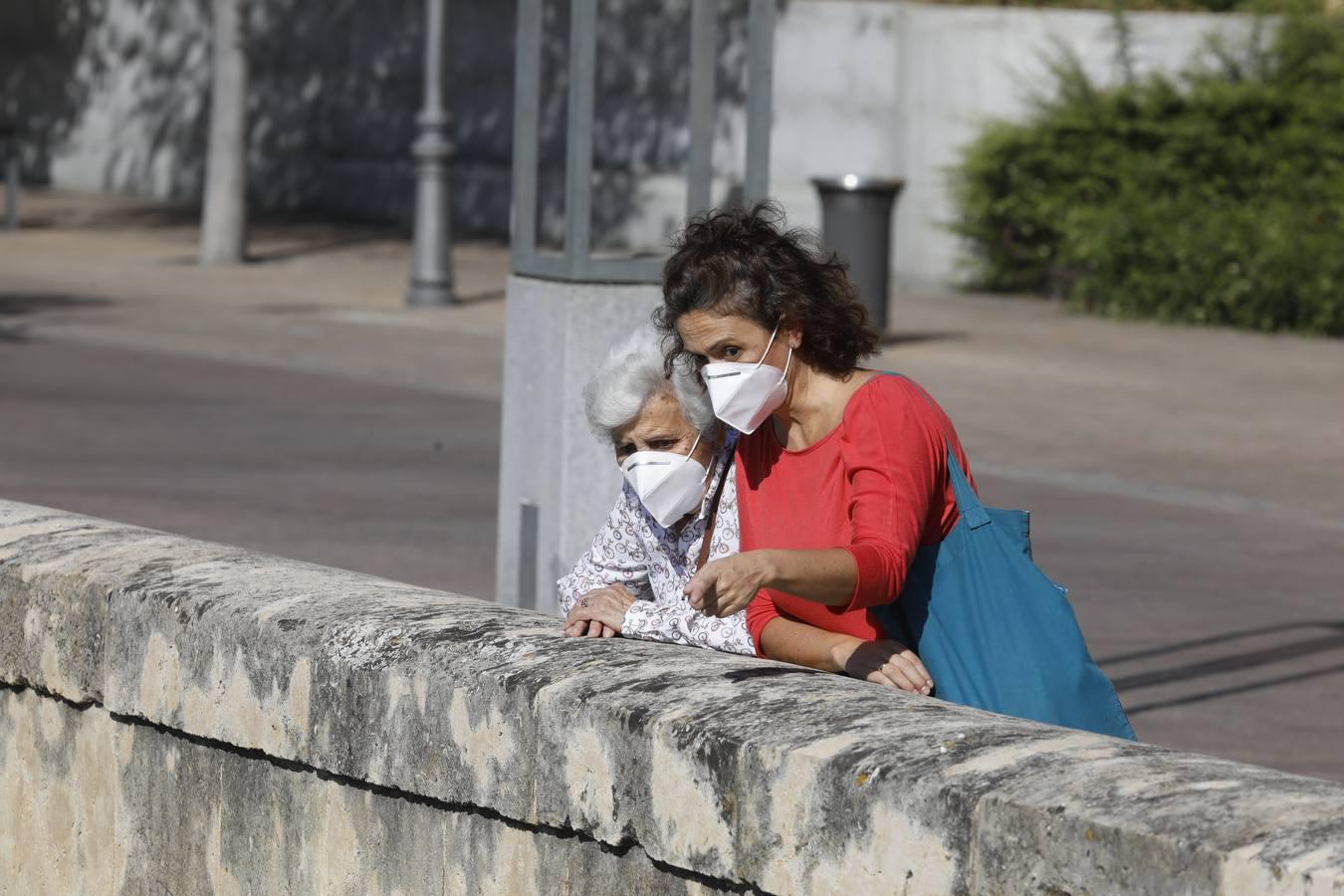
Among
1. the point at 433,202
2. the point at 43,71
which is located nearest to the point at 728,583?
the point at 433,202

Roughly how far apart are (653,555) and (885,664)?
2.18ft

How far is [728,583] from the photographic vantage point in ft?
9.50

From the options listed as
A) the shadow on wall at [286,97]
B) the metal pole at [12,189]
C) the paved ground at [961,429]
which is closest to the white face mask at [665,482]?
the paved ground at [961,429]

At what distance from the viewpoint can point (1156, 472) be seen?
460 inches

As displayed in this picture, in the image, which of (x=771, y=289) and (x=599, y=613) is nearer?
(x=771, y=289)

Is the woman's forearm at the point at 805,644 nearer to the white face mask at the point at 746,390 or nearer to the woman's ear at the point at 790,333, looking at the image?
the white face mask at the point at 746,390

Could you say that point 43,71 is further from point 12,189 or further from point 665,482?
point 665,482

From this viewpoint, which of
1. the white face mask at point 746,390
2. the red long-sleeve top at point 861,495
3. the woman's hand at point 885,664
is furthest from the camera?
the white face mask at point 746,390

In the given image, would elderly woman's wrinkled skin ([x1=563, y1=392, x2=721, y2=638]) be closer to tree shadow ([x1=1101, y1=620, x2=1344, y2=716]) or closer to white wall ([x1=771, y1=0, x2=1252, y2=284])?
tree shadow ([x1=1101, y1=620, x2=1344, y2=716])

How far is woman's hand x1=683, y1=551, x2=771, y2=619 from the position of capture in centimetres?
289

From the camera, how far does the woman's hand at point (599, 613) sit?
137 inches

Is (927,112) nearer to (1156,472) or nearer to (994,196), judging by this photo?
(994,196)

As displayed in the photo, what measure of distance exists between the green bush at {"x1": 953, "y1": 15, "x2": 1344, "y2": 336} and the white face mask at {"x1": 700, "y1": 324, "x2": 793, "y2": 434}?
14.8 m

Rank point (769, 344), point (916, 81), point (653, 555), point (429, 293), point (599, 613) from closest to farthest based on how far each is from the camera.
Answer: point (769, 344) → point (599, 613) → point (653, 555) → point (429, 293) → point (916, 81)
